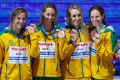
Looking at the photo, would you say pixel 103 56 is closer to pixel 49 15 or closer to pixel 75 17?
pixel 75 17

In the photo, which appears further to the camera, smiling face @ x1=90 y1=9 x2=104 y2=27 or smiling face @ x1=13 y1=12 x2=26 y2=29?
smiling face @ x1=90 y1=9 x2=104 y2=27

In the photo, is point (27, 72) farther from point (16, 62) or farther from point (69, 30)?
point (69, 30)

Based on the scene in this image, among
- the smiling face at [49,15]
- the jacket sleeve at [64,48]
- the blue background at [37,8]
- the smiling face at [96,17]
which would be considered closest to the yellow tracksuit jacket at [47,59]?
the jacket sleeve at [64,48]

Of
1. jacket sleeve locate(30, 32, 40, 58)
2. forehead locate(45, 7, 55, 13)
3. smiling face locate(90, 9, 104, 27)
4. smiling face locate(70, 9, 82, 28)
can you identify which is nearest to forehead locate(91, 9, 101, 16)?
smiling face locate(90, 9, 104, 27)

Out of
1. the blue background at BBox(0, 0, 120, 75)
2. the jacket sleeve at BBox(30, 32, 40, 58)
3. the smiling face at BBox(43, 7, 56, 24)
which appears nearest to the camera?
the jacket sleeve at BBox(30, 32, 40, 58)

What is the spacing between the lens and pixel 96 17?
3.91 meters

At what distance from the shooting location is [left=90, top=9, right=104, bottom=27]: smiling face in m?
3.91

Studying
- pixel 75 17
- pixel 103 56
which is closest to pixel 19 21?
pixel 75 17

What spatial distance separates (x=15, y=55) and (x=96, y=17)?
967 mm

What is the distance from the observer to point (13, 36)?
148 inches

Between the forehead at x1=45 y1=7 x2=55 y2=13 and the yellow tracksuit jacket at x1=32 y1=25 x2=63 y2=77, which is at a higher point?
the forehead at x1=45 y1=7 x2=55 y2=13

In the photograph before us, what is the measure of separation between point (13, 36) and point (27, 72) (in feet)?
1.33

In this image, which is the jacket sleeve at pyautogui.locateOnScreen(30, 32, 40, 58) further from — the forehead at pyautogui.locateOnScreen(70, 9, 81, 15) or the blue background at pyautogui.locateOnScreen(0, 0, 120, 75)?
the blue background at pyautogui.locateOnScreen(0, 0, 120, 75)

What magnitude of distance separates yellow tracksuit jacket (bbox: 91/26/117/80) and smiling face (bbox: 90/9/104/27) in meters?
0.10
